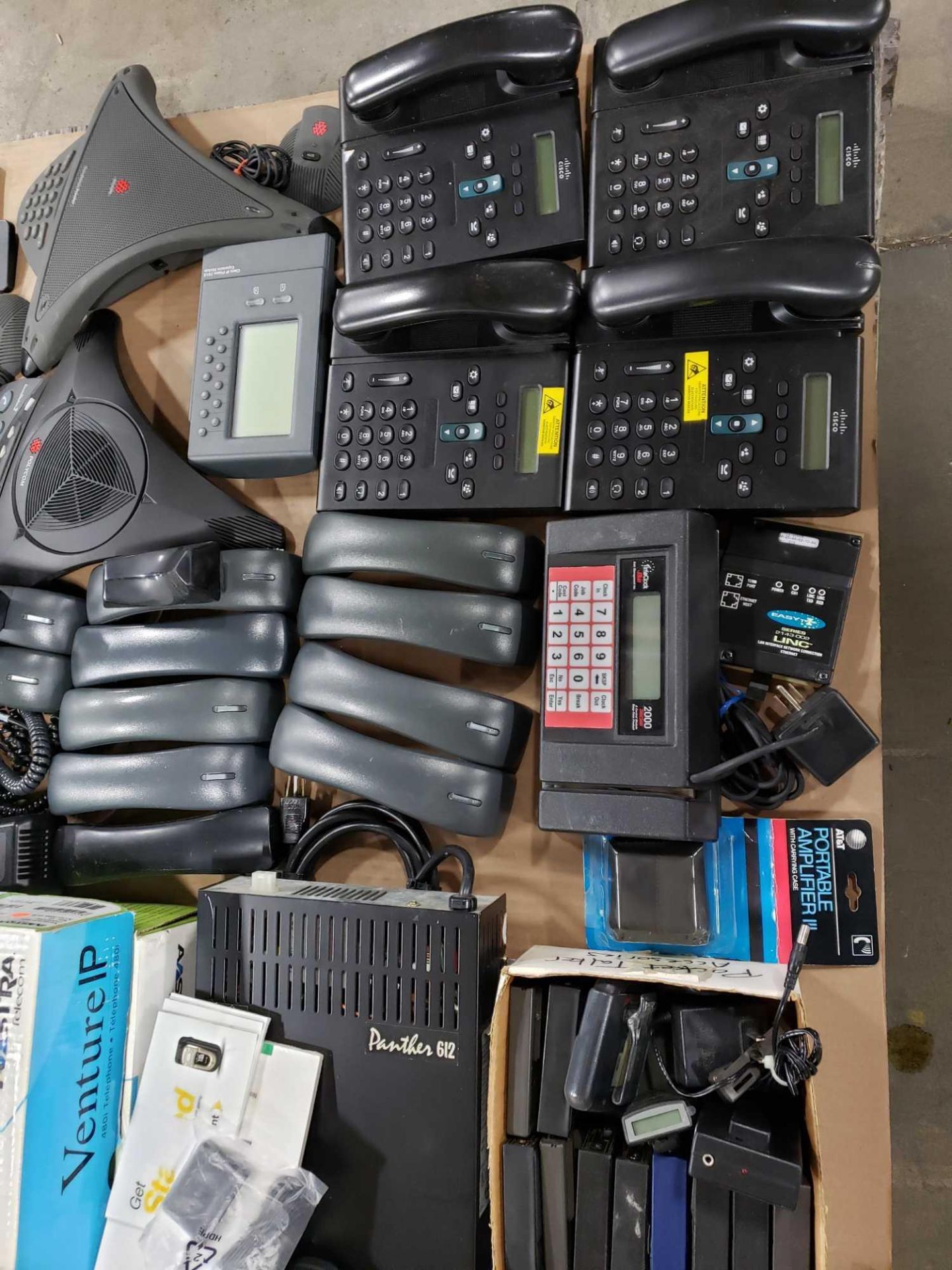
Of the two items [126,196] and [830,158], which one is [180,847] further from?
[830,158]

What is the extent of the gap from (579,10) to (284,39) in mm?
530

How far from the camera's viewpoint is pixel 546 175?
0.85 meters

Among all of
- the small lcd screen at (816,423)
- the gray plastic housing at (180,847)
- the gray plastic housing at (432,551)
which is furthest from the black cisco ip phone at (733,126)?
the gray plastic housing at (180,847)

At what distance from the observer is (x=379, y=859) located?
3.00 ft

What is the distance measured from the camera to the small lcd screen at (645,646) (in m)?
0.74

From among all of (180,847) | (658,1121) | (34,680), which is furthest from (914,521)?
(34,680)

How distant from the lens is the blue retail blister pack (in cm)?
77

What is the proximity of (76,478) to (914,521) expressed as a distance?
1141mm

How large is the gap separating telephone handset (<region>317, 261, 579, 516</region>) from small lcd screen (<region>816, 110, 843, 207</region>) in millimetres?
219

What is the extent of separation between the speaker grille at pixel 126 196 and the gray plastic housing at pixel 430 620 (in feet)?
1.46

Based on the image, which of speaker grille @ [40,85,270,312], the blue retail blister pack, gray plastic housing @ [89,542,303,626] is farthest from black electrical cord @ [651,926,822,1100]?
speaker grille @ [40,85,270,312]

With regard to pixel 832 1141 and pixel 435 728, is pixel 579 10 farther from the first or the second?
pixel 832 1141

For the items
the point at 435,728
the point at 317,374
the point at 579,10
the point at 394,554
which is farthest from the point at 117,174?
the point at 579,10

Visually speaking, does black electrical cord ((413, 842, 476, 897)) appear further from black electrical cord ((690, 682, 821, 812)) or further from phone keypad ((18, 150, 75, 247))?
phone keypad ((18, 150, 75, 247))
